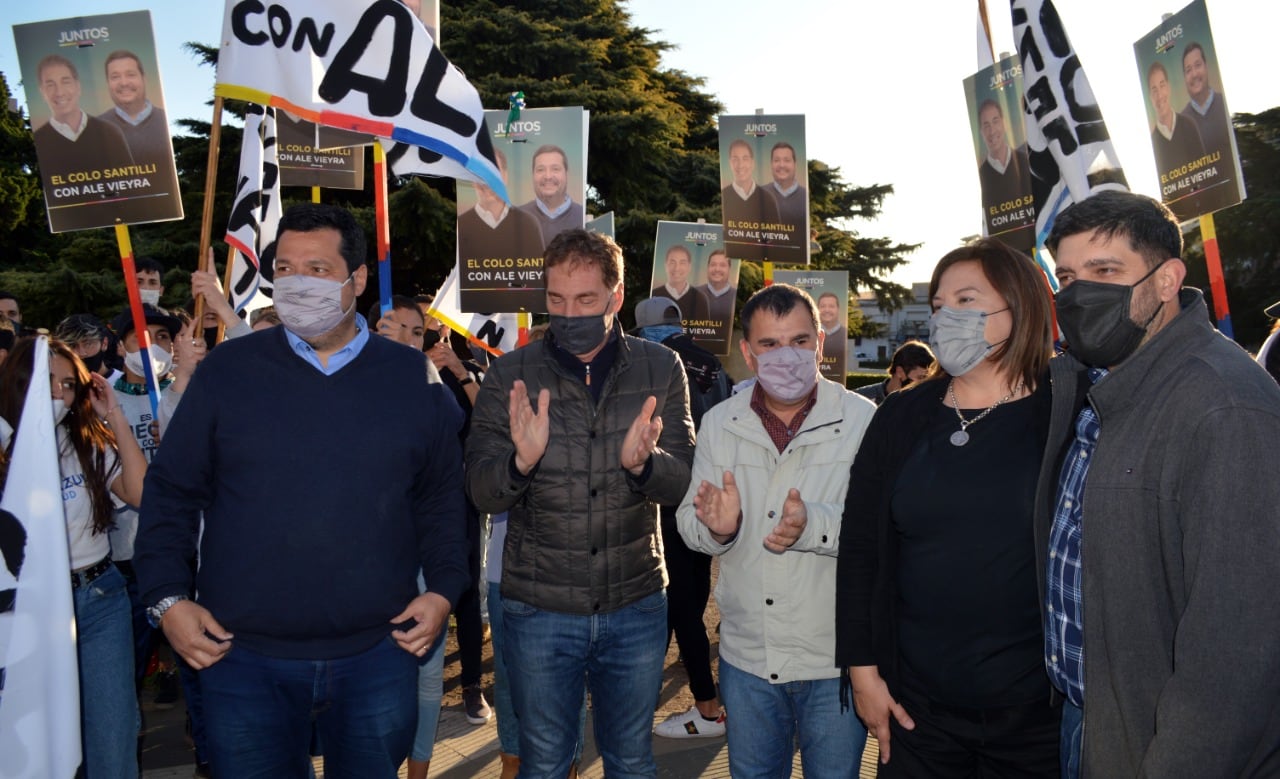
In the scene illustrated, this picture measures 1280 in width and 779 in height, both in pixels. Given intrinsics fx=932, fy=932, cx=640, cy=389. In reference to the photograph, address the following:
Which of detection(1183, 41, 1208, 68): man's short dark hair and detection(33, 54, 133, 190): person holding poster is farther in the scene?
detection(1183, 41, 1208, 68): man's short dark hair

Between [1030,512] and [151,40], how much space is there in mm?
5368

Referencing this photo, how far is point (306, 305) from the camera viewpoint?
9.04 ft

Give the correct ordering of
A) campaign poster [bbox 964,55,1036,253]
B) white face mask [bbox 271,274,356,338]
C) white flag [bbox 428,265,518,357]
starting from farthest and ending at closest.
Answer: campaign poster [bbox 964,55,1036,253]
white flag [bbox 428,265,518,357]
white face mask [bbox 271,274,356,338]

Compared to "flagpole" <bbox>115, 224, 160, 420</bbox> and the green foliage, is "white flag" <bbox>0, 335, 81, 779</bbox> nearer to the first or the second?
"flagpole" <bbox>115, 224, 160, 420</bbox>

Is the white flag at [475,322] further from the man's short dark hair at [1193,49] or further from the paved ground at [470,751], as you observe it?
the man's short dark hair at [1193,49]

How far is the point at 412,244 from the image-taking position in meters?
18.5

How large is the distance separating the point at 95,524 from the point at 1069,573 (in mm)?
3246

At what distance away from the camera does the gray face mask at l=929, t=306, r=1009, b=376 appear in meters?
2.58

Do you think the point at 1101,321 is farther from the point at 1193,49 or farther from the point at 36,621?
the point at 1193,49

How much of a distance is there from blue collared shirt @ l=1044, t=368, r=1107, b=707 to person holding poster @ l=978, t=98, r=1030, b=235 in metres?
6.36

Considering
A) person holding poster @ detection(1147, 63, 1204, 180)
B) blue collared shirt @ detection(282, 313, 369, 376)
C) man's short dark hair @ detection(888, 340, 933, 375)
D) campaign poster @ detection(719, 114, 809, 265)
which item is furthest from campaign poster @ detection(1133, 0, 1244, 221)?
blue collared shirt @ detection(282, 313, 369, 376)

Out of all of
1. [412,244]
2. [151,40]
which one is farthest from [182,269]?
[151,40]

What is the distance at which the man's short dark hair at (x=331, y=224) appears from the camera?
284 centimetres

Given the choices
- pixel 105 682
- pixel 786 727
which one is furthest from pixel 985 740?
pixel 105 682
